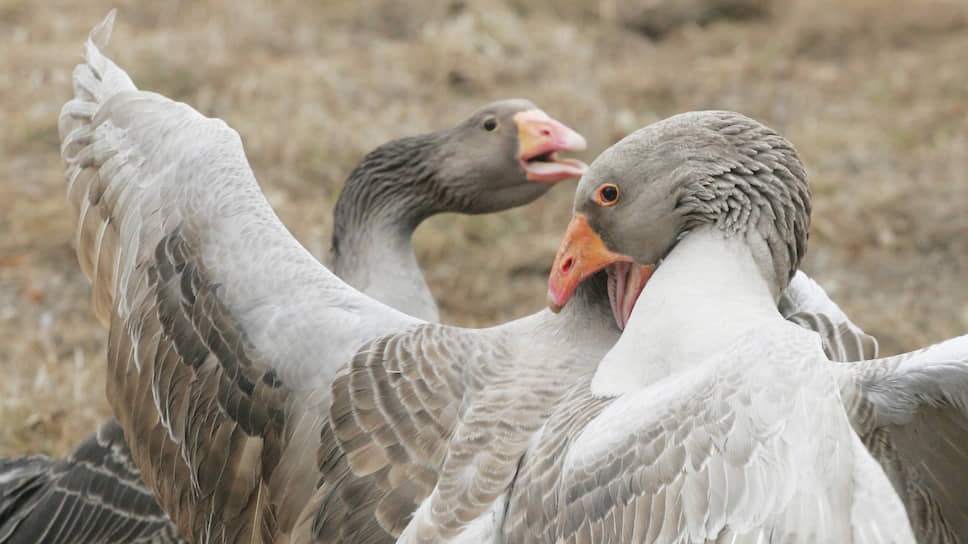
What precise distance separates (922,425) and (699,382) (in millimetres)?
597

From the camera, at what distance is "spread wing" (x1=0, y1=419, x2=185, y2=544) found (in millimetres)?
4129

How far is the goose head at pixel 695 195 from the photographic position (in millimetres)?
3010

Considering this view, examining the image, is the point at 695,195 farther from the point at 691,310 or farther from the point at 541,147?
the point at 541,147

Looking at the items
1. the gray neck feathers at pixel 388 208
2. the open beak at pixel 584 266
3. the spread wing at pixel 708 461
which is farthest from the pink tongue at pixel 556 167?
the spread wing at pixel 708 461

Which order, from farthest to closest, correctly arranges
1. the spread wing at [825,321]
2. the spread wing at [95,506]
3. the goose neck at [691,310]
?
the spread wing at [95,506] < the spread wing at [825,321] < the goose neck at [691,310]

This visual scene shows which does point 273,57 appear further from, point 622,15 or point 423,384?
point 423,384

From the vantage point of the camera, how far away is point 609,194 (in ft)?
10.4

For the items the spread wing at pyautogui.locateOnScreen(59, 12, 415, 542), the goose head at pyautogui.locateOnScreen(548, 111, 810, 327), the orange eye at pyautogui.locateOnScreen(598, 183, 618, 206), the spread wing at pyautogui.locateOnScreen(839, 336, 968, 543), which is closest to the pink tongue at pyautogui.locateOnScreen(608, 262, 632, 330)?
the goose head at pyautogui.locateOnScreen(548, 111, 810, 327)

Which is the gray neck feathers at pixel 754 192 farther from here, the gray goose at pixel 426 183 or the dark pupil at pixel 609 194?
the gray goose at pixel 426 183

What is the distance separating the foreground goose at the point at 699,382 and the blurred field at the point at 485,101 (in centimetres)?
307

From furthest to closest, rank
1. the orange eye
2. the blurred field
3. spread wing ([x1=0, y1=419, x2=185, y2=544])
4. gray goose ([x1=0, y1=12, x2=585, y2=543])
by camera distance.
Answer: the blurred field
gray goose ([x1=0, y1=12, x2=585, y2=543])
spread wing ([x1=0, y1=419, x2=185, y2=544])
the orange eye

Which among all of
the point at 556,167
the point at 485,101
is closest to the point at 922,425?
the point at 556,167

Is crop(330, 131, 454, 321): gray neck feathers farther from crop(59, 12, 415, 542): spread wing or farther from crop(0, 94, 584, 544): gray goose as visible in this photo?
crop(59, 12, 415, 542): spread wing

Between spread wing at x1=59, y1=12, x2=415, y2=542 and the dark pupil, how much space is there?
0.72 meters
